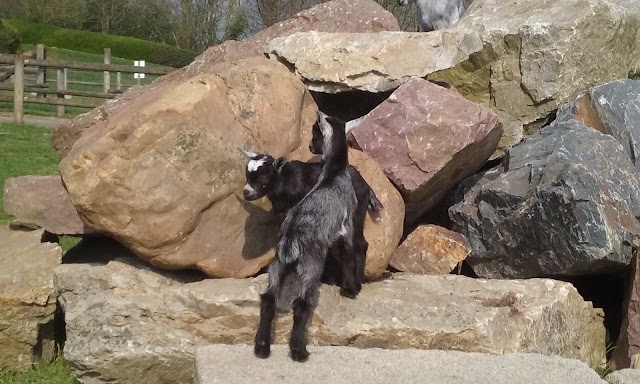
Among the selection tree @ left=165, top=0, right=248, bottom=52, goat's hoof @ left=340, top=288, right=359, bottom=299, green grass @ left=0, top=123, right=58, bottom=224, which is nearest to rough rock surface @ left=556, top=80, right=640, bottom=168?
goat's hoof @ left=340, top=288, right=359, bottom=299

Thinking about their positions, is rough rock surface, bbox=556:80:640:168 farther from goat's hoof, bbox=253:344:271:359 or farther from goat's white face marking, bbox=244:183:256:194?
goat's hoof, bbox=253:344:271:359

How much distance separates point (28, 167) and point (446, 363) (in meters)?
7.15

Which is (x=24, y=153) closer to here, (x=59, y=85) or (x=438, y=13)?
(x=438, y=13)

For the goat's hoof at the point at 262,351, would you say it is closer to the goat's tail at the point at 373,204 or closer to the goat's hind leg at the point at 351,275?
the goat's hind leg at the point at 351,275

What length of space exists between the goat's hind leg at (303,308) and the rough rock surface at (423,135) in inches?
47.8

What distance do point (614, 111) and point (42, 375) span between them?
4096mm

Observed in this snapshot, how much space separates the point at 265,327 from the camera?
159 inches

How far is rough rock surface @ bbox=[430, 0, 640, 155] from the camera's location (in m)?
5.88

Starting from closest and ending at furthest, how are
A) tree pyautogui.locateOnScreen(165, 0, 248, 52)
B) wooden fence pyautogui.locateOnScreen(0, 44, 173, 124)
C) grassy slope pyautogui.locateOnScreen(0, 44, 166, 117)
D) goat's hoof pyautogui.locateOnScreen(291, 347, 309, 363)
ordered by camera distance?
goat's hoof pyautogui.locateOnScreen(291, 347, 309, 363)
wooden fence pyautogui.locateOnScreen(0, 44, 173, 124)
grassy slope pyautogui.locateOnScreen(0, 44, 166, 117)
tree pyautogui.locateOnScreen(165, 0, 248, 52)

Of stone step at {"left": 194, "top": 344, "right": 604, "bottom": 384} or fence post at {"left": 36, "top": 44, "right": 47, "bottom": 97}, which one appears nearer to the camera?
stone step at {"left": 194, "top": 344, "right": 604, "bottom": 384}

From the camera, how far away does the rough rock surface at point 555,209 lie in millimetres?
4828

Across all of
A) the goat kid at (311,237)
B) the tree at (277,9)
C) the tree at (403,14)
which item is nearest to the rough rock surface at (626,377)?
the goat kid at (311,237)

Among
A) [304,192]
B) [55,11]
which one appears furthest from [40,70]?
[304,192]

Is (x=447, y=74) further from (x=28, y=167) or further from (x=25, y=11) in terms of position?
(x=25, y=11)
